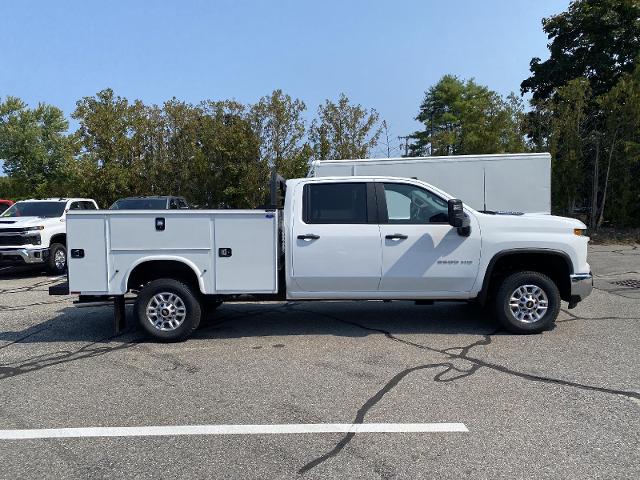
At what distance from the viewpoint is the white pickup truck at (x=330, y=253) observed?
21.0 ft

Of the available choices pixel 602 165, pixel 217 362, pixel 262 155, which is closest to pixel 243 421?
pixel 217 362

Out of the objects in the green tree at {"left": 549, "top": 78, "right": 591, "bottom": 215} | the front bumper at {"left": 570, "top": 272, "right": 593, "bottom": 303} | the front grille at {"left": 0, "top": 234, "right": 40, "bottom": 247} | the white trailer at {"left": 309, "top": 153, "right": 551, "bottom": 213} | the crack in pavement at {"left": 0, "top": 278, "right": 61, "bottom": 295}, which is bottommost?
the crack in pavement at {"left": 0, "top": 278, "right": 61, "bottom": 295}

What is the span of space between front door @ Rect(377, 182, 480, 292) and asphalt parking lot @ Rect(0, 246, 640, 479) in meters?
0.72

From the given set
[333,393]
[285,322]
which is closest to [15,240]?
[285,322]

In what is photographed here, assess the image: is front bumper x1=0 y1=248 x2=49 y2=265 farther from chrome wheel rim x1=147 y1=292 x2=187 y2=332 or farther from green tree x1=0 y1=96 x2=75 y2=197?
green tree x1=0 y1=96 x2=75 y2=197

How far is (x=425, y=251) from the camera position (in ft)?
21.4

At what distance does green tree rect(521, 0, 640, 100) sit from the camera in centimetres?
2567

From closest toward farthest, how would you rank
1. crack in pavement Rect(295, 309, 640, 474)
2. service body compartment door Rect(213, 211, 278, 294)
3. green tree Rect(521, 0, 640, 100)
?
1. crack in pavement Rect(295, 309, 640, 474)
2. service body compartment door Rect(213, 211, 278, 294)
3. green tree Rect(521, 0, 640, 100)

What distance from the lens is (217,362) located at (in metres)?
5.78

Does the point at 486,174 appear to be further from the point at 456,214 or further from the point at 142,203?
the point at 142,203

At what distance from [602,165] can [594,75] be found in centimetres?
932

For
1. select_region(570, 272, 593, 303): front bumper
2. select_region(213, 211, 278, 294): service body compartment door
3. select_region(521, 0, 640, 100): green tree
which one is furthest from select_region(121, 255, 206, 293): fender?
select_region(521, 0, 640, 100): green tree

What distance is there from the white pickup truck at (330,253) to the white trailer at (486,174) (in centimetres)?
713

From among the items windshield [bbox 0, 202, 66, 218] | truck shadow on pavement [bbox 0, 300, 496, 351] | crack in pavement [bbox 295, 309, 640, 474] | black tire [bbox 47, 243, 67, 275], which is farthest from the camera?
windshield [bbox 0, 202, 66, 218]
